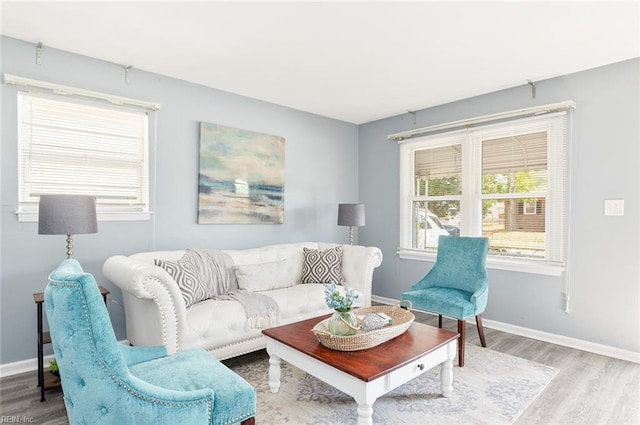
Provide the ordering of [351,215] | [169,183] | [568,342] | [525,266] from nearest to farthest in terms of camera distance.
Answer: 1. [568,342]
2. [169,183]
3. [525,266]
4. [351,215]

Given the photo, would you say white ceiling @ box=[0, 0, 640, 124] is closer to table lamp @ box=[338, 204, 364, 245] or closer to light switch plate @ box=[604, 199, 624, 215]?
light switch plate @ box=[604, 199, 624, 215]

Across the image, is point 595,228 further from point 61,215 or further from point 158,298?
point 61,215

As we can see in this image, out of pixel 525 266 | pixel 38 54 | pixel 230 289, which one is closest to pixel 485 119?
pixel 525 266

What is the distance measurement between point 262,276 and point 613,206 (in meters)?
3.14

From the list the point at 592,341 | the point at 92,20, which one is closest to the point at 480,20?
the point at 92,20

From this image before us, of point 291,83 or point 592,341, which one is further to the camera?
point 291,83

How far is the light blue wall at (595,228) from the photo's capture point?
9.71 ft

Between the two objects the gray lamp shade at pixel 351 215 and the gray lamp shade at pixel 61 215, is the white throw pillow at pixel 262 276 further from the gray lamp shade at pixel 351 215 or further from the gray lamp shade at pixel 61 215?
the gray lamp shade at pixel 61 215

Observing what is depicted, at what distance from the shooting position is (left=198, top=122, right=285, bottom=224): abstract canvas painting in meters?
3.62

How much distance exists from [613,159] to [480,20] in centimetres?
180

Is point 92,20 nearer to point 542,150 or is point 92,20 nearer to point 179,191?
point 179,191

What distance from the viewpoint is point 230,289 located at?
123 inches

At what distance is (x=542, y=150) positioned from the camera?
3529mm

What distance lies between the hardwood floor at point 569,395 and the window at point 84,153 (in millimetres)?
1274
